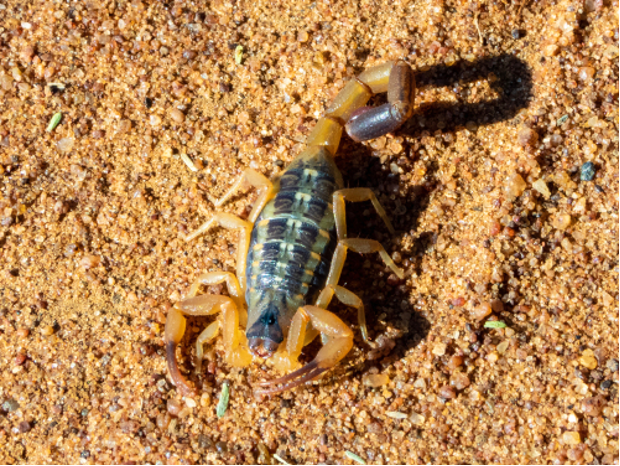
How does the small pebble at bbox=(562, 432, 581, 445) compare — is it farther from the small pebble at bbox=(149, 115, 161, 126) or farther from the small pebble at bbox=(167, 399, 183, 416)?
the small pebble at bbox=(149, 115, 161, 126)

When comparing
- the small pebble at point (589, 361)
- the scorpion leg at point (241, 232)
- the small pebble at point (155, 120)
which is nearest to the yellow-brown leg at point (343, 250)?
the scorpion leg at point (241, 232)

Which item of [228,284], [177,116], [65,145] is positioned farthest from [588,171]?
[65,145]

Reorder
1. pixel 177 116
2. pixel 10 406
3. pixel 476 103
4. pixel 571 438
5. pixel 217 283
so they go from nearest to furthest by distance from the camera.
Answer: pixel 571 438 < pixel 10 406 < pixel 217 283 < pixel 476 103 < pixel 177 116

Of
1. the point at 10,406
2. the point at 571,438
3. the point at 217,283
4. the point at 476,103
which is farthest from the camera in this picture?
the point at 476,103

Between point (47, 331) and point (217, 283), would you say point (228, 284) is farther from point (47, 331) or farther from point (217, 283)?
point (47, 331)

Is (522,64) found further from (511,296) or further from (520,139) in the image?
(511,296)

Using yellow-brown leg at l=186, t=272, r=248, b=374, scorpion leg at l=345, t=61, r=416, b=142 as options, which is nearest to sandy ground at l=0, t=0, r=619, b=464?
yellow-brown leg at l=186, t=272, r=248, b=374
